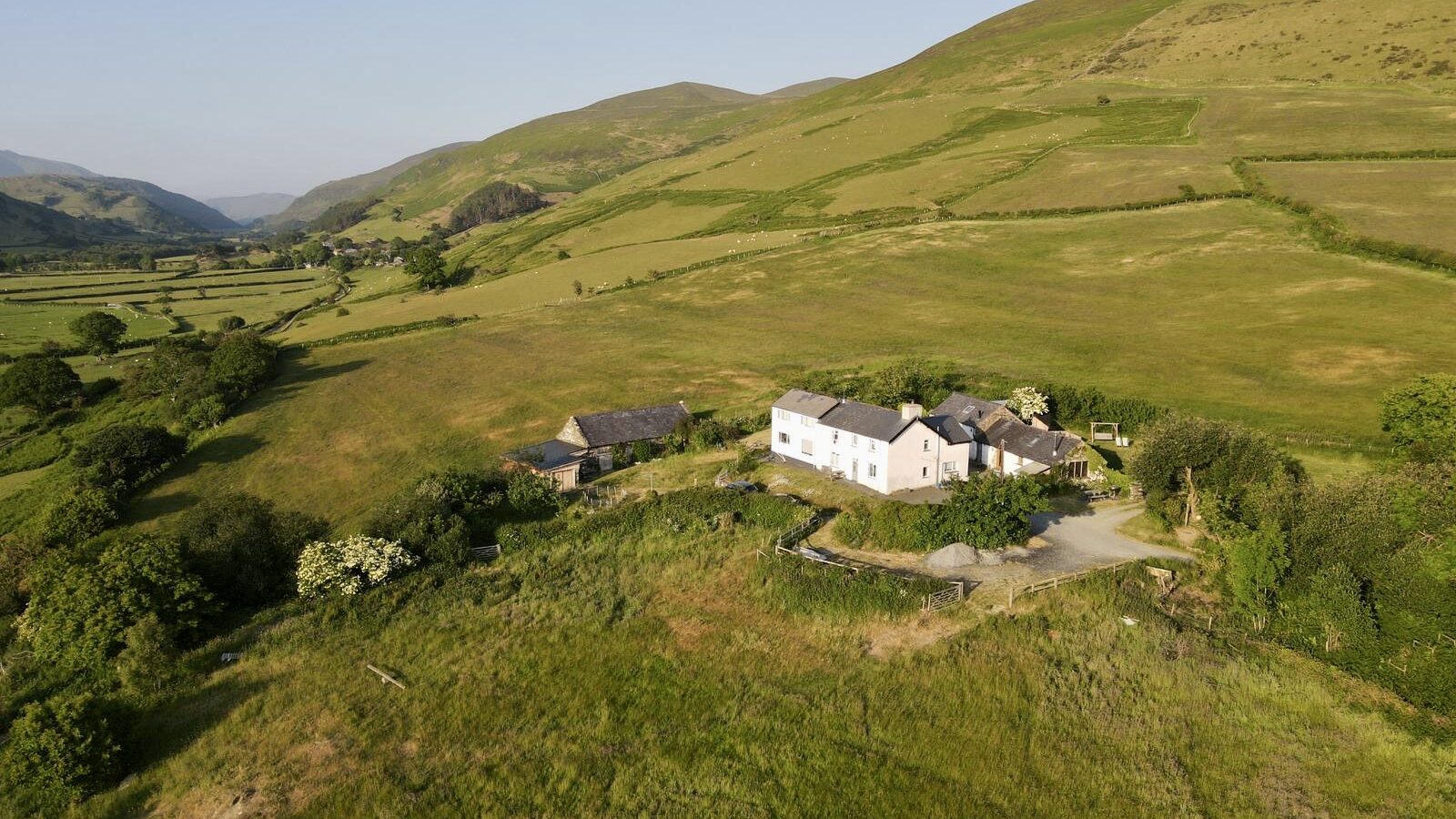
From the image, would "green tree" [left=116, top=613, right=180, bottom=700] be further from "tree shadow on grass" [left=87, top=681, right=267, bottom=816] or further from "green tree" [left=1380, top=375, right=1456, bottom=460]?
"green tree" [left=1380, top=375, right=1456, bottom=460]

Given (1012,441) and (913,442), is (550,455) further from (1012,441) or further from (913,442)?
(1012,441)

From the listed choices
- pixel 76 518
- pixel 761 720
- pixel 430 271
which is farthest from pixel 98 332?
pixel 761 720

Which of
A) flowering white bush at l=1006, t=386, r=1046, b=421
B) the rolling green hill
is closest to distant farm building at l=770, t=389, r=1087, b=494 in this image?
flowering white bush at l=1006, t=386, r=1046, b=421

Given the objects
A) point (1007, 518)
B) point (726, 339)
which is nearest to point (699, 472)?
point (1007, 518)

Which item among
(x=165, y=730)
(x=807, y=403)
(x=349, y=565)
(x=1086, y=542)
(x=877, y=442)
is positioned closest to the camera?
(x=165, y=730)

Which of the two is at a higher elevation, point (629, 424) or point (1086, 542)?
point (629, 424)
